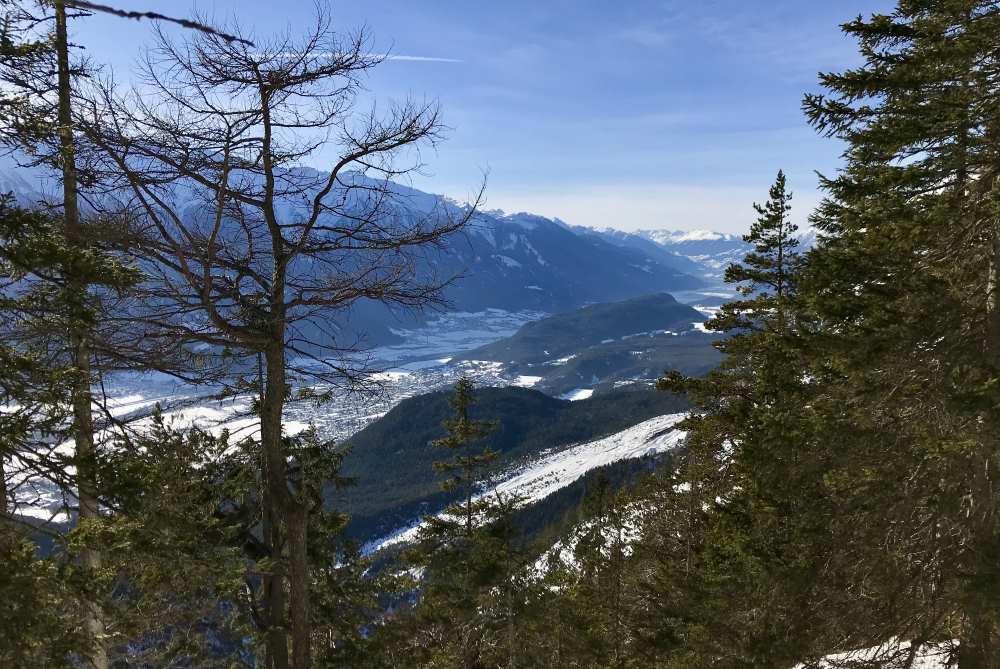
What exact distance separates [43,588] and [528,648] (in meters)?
22.1

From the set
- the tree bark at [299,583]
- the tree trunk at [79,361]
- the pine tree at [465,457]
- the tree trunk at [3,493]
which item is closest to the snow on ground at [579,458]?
the pine tree at [465,457]

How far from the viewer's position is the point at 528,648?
24.2 meters

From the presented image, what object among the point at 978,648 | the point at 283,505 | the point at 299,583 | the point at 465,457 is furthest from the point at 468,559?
the point at 978,648

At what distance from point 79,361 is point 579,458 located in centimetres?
16674

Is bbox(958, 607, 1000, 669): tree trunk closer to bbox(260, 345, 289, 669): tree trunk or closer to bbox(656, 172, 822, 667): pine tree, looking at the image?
bbox(656, 172, 822, 667): pine tree

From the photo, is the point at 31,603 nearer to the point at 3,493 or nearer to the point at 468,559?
the point at 3,493

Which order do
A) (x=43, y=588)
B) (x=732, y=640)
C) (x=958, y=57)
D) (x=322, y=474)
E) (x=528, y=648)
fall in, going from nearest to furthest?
(x=43, y=588)
(x=958, y=57)
(x=322, y=474)
(x=732, y=640)
(x=528, y=648)

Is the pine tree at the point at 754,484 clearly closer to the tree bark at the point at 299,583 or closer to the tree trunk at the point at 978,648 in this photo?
the tree trunk at the point at 978,648

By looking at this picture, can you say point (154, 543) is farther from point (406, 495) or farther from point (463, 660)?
point (406, 495)

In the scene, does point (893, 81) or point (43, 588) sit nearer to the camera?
point (43, 588)

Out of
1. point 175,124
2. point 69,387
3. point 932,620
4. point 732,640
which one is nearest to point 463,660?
point 732,640

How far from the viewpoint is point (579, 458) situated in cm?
16825

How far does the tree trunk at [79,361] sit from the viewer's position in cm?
Answer: 573

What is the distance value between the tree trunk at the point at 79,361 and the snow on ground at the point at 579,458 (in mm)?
128025
